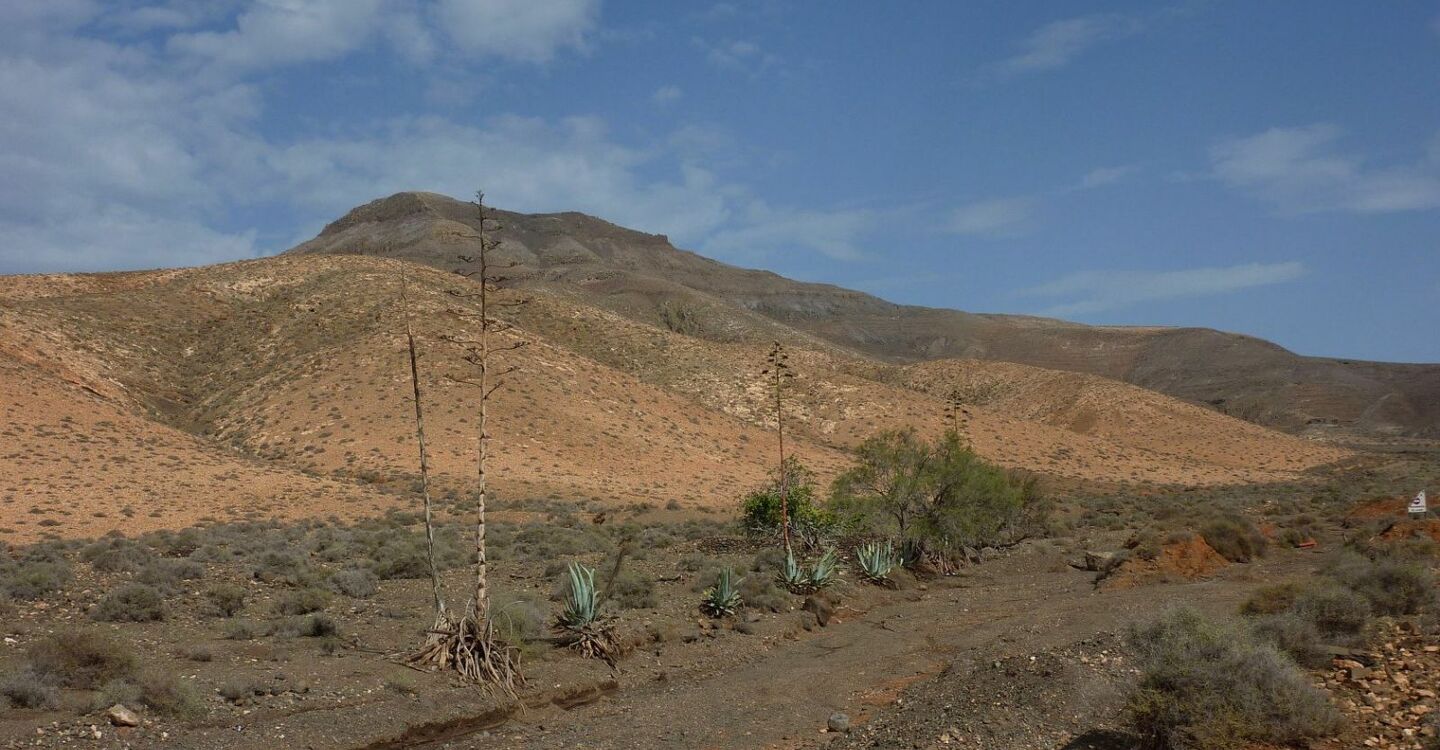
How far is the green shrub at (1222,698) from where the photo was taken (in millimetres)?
8008

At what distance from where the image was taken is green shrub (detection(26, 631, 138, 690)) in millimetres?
11195

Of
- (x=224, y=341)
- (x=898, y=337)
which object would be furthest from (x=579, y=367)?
(x=898, y=337)

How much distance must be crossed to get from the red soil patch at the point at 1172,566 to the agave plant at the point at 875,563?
4706 mm

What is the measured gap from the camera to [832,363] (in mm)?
85125

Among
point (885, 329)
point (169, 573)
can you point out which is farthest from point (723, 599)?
point (885, 329)

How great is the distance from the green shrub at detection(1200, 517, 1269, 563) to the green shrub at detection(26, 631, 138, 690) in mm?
22048

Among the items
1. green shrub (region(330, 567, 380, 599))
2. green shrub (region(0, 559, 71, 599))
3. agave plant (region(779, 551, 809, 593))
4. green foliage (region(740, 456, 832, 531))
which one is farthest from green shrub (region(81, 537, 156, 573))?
green foliage (region(740, 456, 832, 531))

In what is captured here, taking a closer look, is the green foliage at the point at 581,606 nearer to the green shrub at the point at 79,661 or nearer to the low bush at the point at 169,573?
the green shrub at the point at 79,661

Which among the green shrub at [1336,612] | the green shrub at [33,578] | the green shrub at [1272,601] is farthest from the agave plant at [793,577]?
the green shrub at [33,578]

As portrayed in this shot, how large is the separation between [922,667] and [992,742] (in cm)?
456

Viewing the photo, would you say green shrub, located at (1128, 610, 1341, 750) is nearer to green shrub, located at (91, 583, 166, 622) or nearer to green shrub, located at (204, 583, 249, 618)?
green shrub, located at (204, 583, 249, 618)

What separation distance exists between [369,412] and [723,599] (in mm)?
Result: 32907

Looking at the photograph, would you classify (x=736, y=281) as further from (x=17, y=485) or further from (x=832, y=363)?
(x=17, y=485)

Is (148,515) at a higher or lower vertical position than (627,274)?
lower
